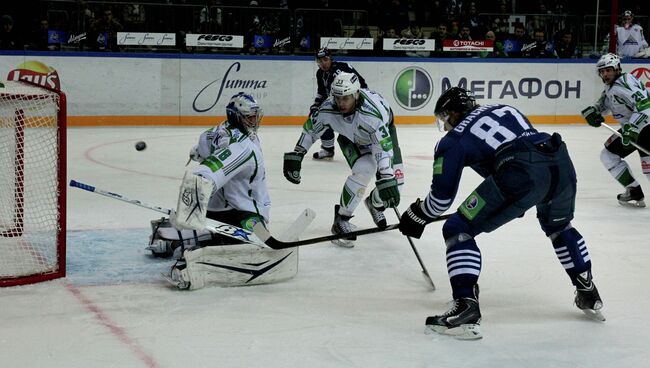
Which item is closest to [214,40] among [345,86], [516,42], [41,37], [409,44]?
[41,37]

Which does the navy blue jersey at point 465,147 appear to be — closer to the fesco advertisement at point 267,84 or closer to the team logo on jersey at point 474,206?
the team logo on jersey at point 474,206

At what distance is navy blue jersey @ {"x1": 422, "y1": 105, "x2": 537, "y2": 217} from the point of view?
4.04m

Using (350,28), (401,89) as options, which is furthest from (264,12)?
(401,89)

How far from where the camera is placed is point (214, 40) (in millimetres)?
13602

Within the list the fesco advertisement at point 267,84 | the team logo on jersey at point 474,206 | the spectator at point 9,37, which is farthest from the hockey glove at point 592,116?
the spectator at point 9,37

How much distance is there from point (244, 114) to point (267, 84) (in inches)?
352

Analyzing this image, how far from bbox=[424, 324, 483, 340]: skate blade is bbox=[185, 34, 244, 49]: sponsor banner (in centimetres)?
993

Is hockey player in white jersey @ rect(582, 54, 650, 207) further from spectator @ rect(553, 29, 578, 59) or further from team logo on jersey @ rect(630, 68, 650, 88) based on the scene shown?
team logo on jersey @ rect(630, 68, 650, 88)

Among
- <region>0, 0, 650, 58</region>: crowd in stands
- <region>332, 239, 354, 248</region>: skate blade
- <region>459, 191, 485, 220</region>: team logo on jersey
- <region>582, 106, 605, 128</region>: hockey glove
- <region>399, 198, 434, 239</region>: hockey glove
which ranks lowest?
<region>332, 239, 354, 248</region>: skate blade

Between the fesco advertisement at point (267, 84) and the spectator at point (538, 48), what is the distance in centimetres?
18

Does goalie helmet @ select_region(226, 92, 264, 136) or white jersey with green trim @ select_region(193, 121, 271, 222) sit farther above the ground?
goalie helmet @ select_region(226, 92, 264, 136)

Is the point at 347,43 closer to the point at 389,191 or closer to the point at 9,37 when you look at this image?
the point at 9,37

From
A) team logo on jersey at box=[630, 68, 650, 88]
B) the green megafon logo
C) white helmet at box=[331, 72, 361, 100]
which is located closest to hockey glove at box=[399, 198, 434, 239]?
white helmet at box=[331, 72, 361, 100]

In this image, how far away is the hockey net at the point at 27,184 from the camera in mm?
4883
